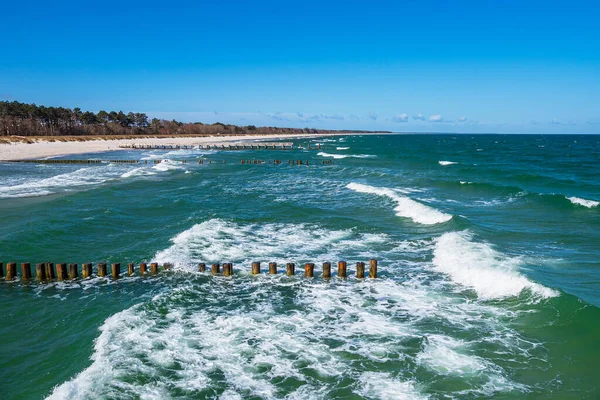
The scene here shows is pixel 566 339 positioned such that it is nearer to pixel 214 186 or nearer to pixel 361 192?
pixel 361 192

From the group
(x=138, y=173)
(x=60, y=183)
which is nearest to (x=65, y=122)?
(x=138, y=173)

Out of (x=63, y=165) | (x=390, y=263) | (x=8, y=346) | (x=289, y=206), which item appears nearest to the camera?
(x=8, y=346)

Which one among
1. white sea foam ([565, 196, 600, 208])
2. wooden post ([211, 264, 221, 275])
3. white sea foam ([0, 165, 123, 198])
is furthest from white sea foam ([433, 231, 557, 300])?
white sea foam ([0, 165, 123, 198])

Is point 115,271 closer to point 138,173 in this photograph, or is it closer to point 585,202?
point 585,202

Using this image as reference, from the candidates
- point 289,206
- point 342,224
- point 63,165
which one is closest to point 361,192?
point 289,206

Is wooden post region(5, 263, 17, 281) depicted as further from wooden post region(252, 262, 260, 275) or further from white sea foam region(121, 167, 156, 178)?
white sea foam region(121, 167, 156, 178)

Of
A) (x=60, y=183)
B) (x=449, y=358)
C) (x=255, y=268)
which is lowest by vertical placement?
(x=449, y=358)
